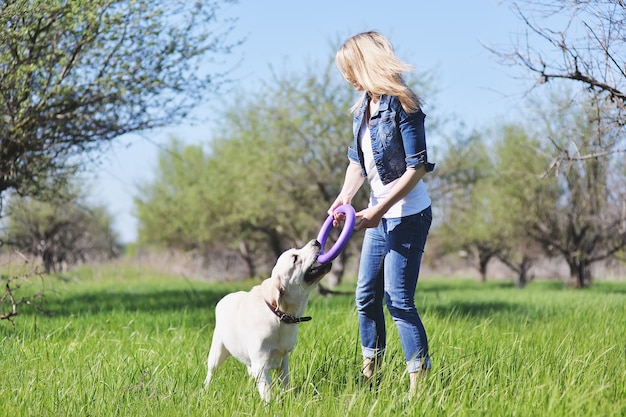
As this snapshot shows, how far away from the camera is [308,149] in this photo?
20672mm

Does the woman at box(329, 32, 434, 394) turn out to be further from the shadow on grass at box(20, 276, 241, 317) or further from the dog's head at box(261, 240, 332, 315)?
the shadow on grass at box(20, 276, 241, 317)

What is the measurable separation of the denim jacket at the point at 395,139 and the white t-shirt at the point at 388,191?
8cm

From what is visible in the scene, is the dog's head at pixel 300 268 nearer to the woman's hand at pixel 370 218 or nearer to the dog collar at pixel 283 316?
the dog collar at pixel 283 316

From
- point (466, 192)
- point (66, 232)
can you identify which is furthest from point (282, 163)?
point (66, 232)

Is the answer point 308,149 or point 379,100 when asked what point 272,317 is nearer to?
point 379,100

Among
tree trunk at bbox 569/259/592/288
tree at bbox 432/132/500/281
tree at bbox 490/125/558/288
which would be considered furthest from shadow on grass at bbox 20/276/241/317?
tree trunk at bbox 569/259/592/288

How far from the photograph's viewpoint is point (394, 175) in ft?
15.0

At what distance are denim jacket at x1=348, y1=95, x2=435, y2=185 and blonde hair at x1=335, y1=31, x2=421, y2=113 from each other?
7cm

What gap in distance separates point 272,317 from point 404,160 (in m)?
1.36

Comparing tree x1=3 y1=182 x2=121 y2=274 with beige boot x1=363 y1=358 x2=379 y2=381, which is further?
tree x1=3 y1=182 x2=121 y2=274

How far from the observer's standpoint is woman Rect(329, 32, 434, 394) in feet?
14.4

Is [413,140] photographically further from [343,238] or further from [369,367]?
[369,367]

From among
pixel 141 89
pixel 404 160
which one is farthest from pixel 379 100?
pixel 141 89

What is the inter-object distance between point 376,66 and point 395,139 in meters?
0.50
